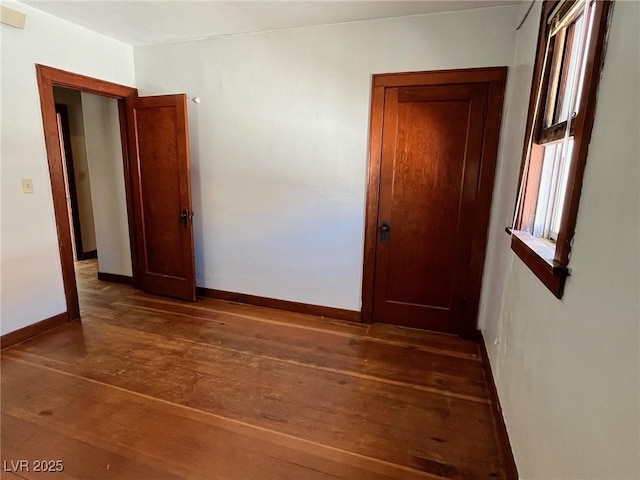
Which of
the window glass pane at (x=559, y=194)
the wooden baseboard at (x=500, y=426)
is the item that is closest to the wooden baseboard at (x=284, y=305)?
the wooden baseboard at (x=500, y=426)

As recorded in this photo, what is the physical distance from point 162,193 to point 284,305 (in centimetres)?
162

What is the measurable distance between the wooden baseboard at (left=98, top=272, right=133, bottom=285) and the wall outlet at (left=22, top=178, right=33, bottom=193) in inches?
59.2

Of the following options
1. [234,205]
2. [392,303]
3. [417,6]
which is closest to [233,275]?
[234,205]


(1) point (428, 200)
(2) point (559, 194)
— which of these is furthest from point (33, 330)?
(2) point (559, 194)

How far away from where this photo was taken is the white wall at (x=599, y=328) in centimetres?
77

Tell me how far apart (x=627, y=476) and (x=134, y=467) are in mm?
1799

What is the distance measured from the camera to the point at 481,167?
8.32ft

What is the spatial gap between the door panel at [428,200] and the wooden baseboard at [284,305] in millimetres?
277

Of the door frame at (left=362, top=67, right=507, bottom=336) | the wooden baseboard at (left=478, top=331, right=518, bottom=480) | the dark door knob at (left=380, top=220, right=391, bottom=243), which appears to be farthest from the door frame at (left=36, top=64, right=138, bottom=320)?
the wooden baseboard at (left=478, top=331, right=518, bottom=480)

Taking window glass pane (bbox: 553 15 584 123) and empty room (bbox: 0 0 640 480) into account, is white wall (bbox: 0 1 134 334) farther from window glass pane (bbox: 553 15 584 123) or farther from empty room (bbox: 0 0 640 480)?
window glass pane (bbox: 553 15 584 123)

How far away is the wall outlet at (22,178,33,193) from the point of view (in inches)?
101

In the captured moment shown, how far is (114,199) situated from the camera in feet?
12.3

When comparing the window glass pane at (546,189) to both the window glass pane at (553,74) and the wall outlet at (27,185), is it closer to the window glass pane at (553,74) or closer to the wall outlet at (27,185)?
the window glass pane at (553,74)

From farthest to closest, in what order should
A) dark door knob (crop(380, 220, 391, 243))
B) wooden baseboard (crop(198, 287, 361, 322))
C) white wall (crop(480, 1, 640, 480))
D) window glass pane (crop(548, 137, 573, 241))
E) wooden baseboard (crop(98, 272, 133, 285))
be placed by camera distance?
wooden baseboard (crop(98, 272, 133, 285))
wooden baseboard (crop(198, 287, 361, 322))
dark door knob (crop(380, 220, 391, 243))
window glass pane (crop(548, 137, 573, 241))
white wall (crop(480, 1, 640, 480))
